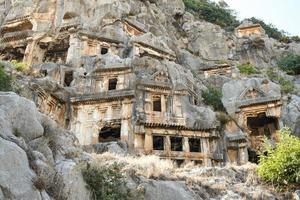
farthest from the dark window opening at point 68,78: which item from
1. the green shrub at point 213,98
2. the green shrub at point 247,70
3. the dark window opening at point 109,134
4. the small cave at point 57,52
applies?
the green shrub at point 247,70

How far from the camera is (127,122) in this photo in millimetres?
27406

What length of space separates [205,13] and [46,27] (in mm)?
25268

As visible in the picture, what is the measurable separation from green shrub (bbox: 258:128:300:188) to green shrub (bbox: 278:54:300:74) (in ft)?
99.6

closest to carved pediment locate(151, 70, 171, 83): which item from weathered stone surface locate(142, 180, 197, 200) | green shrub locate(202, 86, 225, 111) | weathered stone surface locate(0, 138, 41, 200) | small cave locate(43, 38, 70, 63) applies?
green shrub locate(202, 86, 225, 111)

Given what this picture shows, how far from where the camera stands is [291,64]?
4338cm

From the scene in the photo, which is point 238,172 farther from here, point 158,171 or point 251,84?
point 251,84

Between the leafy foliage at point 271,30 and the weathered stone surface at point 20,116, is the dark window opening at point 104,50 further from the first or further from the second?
the leafy foliage at point 271,30

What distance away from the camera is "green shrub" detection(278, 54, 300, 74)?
42656mm

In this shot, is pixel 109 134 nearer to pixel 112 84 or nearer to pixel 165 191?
pixel 112 84

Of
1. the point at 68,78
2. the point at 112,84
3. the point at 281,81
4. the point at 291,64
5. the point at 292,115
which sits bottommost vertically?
the point at 292,115

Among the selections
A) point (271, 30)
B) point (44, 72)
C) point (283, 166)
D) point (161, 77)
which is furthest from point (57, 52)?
point (271, 30)

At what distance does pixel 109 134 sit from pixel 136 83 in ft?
13.8

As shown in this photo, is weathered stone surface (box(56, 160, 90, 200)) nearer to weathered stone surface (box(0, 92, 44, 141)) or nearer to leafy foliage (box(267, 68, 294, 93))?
weathered stone surface (box(0, 92, 44, 141))

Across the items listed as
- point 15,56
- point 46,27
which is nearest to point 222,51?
point 46,27
